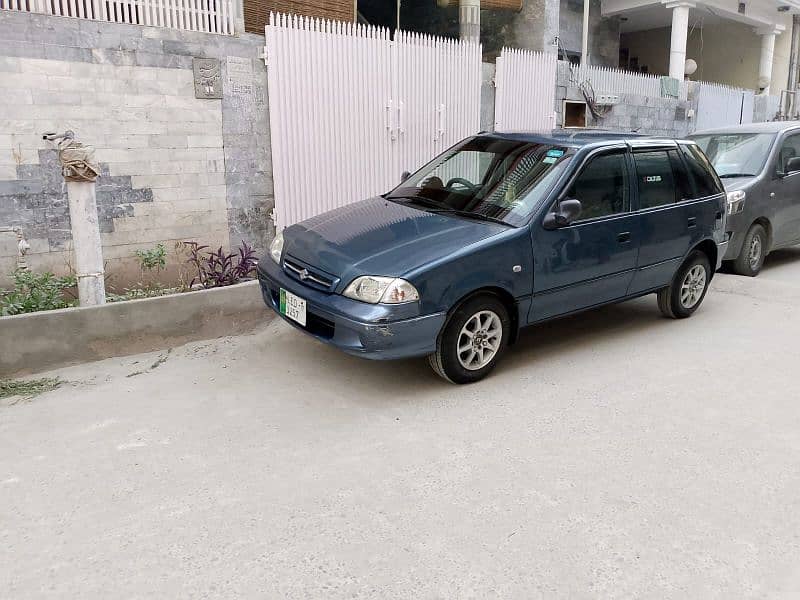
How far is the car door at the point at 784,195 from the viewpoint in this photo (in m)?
7.97

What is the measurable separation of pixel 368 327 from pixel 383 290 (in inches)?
10.1

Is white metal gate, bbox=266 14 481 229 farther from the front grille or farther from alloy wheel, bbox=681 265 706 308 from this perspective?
alloy wheel, bbox=681 265 706 308

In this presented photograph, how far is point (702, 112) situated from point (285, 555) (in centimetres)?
1557

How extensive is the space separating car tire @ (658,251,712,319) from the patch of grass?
16.8 feet

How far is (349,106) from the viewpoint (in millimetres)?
8031

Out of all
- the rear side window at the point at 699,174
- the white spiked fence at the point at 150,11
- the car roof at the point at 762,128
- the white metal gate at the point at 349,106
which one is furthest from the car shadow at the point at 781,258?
the white spiked fence at the point at 150,11

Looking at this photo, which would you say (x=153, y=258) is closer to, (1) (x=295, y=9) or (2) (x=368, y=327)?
(2) (x=368, y=327)

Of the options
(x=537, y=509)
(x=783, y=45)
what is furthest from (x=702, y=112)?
(x=537, y=509)

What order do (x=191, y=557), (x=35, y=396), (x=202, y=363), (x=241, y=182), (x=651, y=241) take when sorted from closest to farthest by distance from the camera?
(x=191, y=557)
(x=35, y=396)
(x=202, y=363)
(x=651, y=241)
(x=241, y=182)

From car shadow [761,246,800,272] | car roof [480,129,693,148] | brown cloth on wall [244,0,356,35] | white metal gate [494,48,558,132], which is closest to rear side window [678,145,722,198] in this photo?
car roof [480,129,693,148]

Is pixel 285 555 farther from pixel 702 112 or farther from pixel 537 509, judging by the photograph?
pixel 702 112

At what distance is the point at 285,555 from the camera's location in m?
2.80

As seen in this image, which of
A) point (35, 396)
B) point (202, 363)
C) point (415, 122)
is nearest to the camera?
point (35, 396)

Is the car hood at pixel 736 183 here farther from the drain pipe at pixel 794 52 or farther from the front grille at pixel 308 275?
the drain pipe at pixel 794 52
